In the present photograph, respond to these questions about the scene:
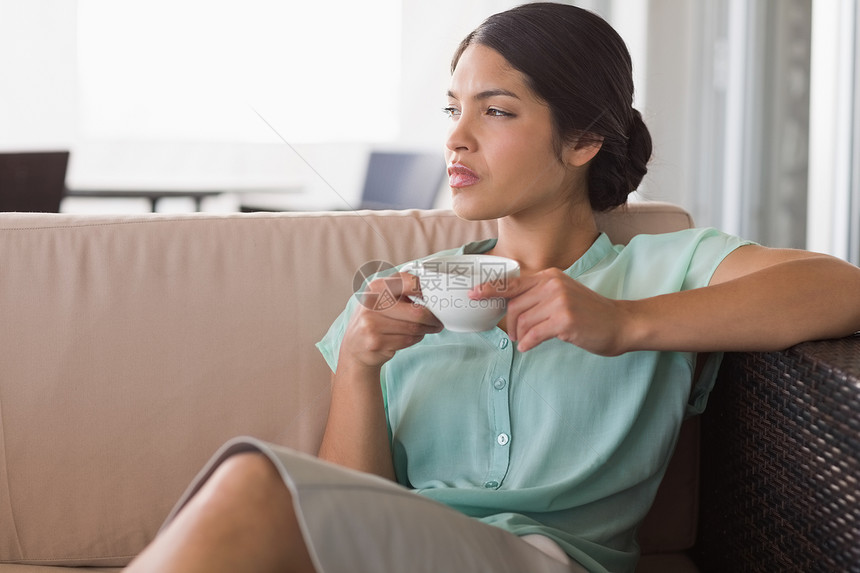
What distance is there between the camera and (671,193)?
3.29m

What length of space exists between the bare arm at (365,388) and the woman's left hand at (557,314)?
0.09 meters

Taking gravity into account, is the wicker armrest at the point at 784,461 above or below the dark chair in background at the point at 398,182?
below

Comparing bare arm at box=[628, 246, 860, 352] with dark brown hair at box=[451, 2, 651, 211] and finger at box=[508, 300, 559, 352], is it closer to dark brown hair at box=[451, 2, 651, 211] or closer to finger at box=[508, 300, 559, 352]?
finger at box=[508, 300, 559, 352]

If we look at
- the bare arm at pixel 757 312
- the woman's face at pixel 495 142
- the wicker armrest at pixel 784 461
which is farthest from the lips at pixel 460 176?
the wicker armrest at pixel 784 461

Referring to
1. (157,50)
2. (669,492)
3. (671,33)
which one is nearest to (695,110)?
(671,33)

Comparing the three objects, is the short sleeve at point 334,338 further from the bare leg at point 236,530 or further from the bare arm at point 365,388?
the bare leg at point 236,530

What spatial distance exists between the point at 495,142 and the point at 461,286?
23 centimetres

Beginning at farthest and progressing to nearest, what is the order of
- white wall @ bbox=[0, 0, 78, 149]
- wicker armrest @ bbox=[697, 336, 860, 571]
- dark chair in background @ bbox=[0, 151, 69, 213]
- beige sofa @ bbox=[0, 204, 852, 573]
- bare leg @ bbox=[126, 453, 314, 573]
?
white wall @ bbox=[0, 0, 78, 149] → dark chair in background @ bbox=[0, 151, 69, 213] → beige sofa @ bbox=[0, 204, 852, 573] → wicker armrest @ bbox=[697, 336, 860, 571] → bare leg @ bbox=[126, 453, 314, 573]

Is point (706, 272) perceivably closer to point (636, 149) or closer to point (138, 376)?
point (636, 149)

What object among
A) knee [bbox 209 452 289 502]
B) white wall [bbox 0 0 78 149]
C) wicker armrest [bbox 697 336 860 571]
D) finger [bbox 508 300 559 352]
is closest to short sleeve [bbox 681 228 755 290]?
wicker armrest [bbox 697 336 860 571]

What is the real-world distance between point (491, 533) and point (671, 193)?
2.70 m

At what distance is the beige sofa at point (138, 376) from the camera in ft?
3.68

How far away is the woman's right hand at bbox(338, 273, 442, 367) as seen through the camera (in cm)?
91

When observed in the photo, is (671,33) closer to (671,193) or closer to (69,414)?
(671,193)
